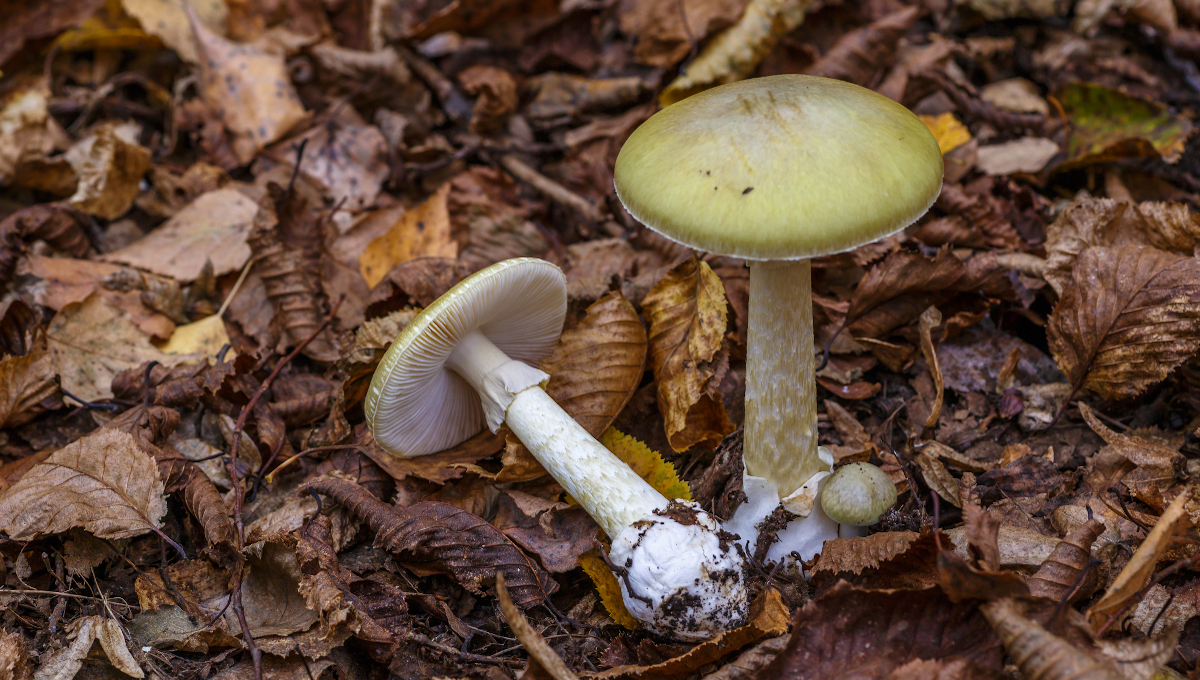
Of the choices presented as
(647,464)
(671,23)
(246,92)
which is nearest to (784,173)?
(647,464)

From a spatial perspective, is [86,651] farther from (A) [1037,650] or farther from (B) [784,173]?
(A) [1037,650]

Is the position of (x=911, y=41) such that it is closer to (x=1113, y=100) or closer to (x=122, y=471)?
(x=1113, y=100)

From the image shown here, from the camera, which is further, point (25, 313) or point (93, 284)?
point (93, 284)

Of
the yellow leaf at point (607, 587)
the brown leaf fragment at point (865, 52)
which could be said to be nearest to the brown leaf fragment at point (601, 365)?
the yellow leaf at point (607, 587)

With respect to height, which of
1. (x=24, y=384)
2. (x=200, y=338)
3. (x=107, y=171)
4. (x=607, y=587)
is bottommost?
(x=607, y=587)

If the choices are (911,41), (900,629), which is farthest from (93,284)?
(911,41)

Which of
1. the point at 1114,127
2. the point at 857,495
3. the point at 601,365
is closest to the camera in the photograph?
the point at 857,495

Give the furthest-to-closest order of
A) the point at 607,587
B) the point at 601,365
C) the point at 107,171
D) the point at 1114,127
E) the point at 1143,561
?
the point at 107,171
the point at 1114,127
the point at 601,365
the point at 607,587
the point at 1143,561
